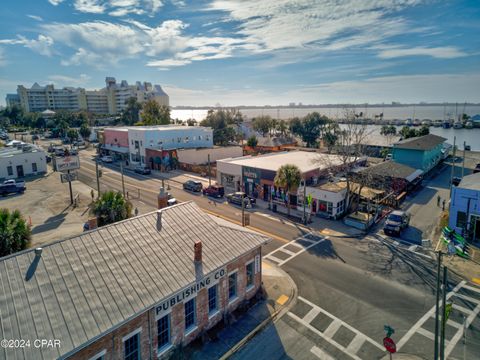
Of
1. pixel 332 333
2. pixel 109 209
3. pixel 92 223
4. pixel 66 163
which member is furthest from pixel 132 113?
pixel 332 333

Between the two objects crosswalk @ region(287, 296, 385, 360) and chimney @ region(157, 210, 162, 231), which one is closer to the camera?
crosswalk @ region(287, 296, 385, 360)

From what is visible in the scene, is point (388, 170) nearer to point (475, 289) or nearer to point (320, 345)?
point (475, 289)

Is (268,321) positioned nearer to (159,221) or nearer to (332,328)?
(332,328)

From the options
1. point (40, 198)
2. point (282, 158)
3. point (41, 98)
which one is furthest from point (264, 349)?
point (41, 98)

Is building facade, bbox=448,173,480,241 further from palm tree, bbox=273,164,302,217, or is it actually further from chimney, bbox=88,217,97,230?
chimney, bbox=88,217,97,230

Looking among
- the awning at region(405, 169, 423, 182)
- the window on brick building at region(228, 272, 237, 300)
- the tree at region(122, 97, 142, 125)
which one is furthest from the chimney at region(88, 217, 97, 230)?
the tree at region(122, 97, 142, 125)

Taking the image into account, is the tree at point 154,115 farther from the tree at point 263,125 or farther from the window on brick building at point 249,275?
the window on brick building at point 249,275
